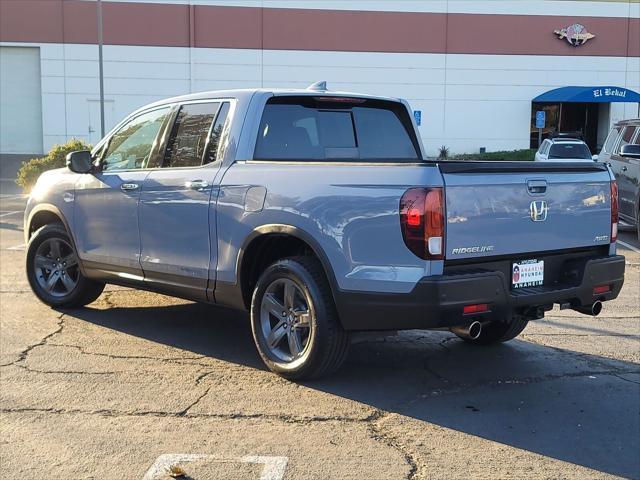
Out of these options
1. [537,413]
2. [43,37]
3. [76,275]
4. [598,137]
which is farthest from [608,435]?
[598,137]

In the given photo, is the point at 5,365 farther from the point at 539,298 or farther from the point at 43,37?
the point at 43,37

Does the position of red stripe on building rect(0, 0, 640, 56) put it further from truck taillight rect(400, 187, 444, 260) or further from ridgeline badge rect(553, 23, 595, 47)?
truck taillight rect(400, 187, 444, 260)

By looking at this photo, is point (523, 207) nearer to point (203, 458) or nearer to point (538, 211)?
point (538, 211)

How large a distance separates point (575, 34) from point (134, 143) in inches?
1285

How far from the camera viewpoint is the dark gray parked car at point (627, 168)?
11914 mm

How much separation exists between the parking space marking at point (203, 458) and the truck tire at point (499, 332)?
2.51m

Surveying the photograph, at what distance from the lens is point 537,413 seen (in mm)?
4402

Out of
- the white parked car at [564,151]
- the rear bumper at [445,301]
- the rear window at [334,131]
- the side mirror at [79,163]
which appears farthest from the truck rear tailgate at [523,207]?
the white parked car at [564,151]

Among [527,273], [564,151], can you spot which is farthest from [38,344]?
[564,151]

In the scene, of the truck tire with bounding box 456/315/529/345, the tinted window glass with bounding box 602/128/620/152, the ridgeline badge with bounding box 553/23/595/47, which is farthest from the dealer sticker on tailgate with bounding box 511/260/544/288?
the ridgeline badge with bounding box 553/23/595/47

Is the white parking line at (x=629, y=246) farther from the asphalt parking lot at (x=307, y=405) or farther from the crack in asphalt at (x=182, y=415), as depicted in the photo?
the crack in asphalt at (x=182, y=415)

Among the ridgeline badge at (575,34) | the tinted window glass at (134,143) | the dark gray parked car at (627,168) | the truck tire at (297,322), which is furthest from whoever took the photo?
the ridgeline badge at (575,34)

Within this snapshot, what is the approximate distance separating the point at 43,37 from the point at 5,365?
1222 inches

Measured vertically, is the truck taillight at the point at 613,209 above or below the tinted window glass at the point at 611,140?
below
